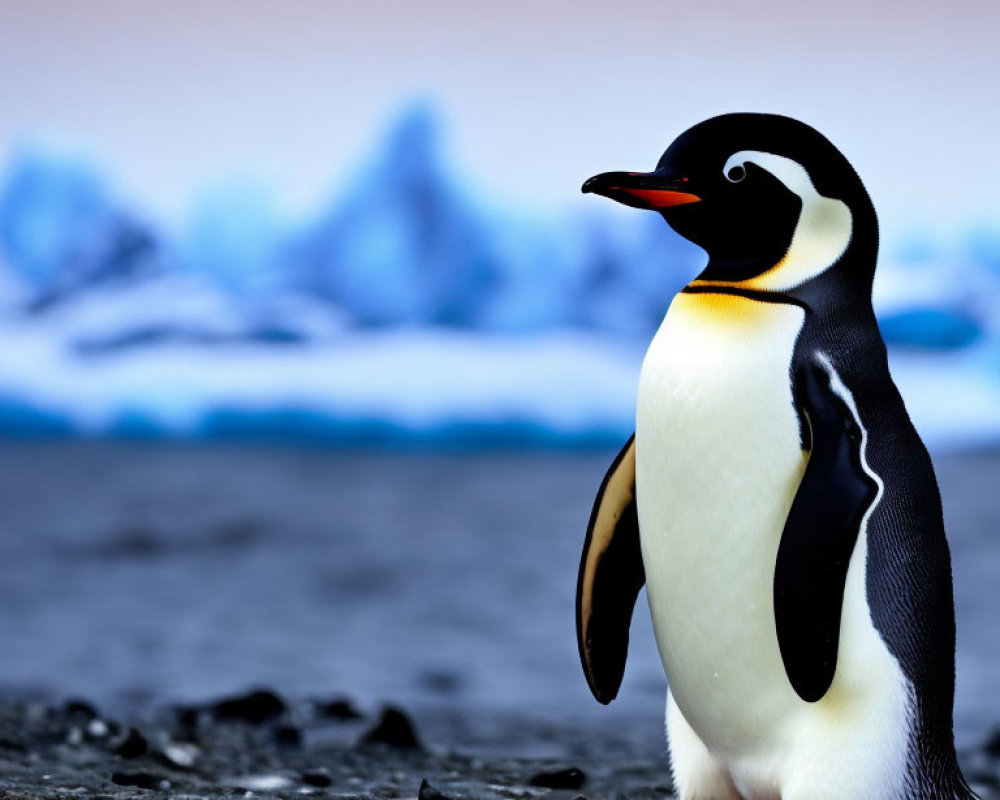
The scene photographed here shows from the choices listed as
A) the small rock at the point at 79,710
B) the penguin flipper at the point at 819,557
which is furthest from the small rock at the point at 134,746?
the penguin flipper at the point at 819,557

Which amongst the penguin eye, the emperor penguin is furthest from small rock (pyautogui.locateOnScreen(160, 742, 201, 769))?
the penguin eye

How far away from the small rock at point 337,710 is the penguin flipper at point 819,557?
9.00 ft

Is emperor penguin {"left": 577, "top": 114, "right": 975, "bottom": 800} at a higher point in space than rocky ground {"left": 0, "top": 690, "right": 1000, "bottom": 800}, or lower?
higher

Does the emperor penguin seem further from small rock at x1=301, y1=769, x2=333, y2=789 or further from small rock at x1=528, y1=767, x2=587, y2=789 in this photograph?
small rock at x1=301, y1=769, x2=333, y2=789

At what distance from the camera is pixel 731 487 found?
7.64 feet

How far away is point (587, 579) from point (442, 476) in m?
20.3

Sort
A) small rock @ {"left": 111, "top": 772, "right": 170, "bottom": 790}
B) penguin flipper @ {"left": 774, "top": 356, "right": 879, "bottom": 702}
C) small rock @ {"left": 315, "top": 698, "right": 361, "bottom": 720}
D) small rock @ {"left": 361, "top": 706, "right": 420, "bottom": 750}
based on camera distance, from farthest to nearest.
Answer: small rock @ {"left": 315, "top": 698, "right": 361, "bottom": 720} → small rock @ {"left": 361, "top": 706, "right": 420, "bottom": 750} → small rock @ {"left": 111, "top": 772, "right": 170, "bottom": 790} → penguin flipper @ {"left": 774, "top": 356, "right": 879, "bottom": 702}

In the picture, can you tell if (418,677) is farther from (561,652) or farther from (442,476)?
(442,476)

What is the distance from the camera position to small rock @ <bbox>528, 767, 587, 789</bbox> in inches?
123

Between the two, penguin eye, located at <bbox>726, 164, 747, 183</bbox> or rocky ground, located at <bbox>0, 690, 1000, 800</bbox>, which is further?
rocky ground, located at <bbox>0, 690, 1000, 800</bbox>

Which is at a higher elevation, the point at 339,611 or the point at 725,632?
the point at 725,632

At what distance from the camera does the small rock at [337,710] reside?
472 cm

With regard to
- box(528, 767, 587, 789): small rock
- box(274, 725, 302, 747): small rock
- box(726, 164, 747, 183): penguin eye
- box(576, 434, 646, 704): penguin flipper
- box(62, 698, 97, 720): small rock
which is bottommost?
box(274, 725, 302, 747): small rock

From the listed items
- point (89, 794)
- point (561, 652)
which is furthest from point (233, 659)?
point (89, 794)
